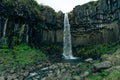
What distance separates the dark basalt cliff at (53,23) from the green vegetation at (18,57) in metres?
2.35

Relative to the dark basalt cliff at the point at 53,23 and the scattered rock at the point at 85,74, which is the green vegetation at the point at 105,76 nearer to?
the scattered rock at the point at 85,74

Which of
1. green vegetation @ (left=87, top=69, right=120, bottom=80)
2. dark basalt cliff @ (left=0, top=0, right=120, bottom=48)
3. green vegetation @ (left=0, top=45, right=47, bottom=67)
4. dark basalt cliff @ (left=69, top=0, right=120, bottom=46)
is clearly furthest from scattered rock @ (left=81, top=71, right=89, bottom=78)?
dark basalt cliff @ (left=69, top=0, right=120, bottom=46)

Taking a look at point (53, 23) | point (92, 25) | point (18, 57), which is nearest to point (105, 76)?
point (18, 57)

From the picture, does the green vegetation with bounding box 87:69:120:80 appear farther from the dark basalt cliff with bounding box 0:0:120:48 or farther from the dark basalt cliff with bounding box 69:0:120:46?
the dark basalt cliff with bounding box 69:0:120:46

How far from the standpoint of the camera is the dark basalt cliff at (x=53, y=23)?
104 feet

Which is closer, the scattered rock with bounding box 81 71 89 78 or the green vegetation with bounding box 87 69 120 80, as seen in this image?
the green vegetation with bounding box 87 69 120 80

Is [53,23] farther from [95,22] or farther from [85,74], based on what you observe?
[85,74]

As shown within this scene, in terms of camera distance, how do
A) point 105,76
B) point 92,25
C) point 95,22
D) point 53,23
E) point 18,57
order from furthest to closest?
point 53,23 < point 92,25 < point 95,22 < point 18,57 < point 105,76

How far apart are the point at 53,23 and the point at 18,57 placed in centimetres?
1488

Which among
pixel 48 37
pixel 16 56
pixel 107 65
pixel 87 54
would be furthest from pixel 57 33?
pixel 107 65

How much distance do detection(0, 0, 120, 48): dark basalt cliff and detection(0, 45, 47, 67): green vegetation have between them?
2.35 m

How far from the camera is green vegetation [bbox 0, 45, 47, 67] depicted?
2336cm

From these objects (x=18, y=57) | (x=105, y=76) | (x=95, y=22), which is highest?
(x=95, y=22)

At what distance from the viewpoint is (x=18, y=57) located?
26078mm
